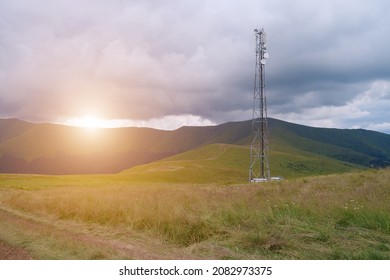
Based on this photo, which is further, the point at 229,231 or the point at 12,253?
the point at 229,231

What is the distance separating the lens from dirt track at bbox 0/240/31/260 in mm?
10391

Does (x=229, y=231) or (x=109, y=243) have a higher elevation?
(x=229, y=231)

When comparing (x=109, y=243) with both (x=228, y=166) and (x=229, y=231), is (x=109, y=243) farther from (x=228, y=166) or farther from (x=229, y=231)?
(x=228, y=166)

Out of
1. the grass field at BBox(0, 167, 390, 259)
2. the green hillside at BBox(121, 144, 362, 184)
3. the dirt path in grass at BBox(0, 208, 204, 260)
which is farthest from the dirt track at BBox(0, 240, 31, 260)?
the green hillside at BBox(121, 144, 362, 184)

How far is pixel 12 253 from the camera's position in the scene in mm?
10898

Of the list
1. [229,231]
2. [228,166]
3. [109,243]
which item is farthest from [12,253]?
[228,166]

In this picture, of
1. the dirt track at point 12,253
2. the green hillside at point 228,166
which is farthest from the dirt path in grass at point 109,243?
the green hillside at point 228,166

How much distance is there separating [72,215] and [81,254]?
31.0ft

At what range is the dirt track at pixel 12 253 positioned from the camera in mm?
10391

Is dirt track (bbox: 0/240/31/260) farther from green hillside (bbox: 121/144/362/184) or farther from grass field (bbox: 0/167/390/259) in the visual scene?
green hillside (bbox: 121/144/362/184)

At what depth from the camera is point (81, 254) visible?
35.8 feet

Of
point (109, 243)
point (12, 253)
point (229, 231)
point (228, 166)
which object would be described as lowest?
point (109, 243)
